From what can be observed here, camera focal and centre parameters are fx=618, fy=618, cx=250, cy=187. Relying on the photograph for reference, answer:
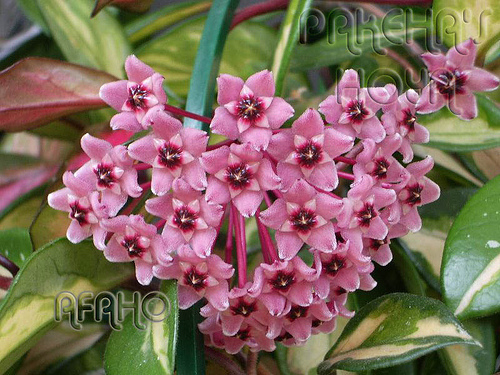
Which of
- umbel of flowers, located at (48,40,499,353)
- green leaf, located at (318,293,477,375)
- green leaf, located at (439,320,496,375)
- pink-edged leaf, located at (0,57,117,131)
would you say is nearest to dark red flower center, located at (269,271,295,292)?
umbel of flowers, located at (48,40,499,353)

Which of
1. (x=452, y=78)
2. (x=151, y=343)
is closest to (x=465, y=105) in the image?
(x=452, y=78)

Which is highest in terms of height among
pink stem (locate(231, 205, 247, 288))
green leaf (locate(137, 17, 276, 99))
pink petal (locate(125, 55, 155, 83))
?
pink petal (locate(125, 55, 155, 83))

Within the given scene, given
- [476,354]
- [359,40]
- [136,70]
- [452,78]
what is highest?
[136,70]

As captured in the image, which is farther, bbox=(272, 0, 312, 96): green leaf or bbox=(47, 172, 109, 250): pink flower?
bbox=(272, 0, 312, 96): green leaf

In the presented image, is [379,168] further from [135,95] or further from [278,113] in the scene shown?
[135,95]

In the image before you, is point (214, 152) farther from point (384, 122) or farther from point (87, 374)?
point (87, 374)

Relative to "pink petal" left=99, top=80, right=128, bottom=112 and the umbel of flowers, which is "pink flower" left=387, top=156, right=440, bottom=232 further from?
"pink petal" left=99, top=80, right=128, bottom=112
